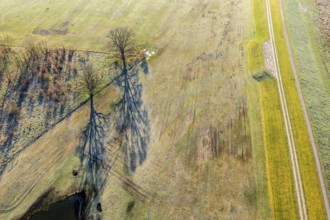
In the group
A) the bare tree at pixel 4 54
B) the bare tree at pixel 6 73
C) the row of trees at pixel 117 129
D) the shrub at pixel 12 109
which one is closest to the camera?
the row of trees at pixel 117 129

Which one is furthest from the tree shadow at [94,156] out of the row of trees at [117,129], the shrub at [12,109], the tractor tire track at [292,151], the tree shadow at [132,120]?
the tractor tire track at [292,151]

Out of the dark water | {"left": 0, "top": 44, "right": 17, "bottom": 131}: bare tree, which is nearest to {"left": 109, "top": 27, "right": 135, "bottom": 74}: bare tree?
{"left": 0, "top": 44, "right": 17, "bottom": 131}: bare tree

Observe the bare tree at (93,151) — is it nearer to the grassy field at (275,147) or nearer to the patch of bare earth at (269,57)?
the grassy field at (275,147)

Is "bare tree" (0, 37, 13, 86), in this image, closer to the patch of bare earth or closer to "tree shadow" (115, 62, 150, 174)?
"tree shadow" (115, 62, 150, 174)

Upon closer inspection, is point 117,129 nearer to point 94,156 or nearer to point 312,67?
point 94,156

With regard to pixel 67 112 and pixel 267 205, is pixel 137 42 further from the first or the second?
pixel 267 205
